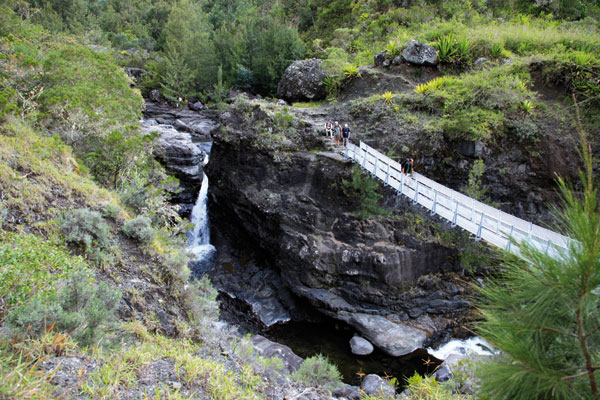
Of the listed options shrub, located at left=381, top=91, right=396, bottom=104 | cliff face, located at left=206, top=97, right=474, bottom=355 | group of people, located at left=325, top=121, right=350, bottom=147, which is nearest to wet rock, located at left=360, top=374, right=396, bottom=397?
cliff face, located at left=206, top=97, right=474, bottom=355

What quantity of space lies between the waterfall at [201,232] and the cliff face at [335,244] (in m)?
2.71

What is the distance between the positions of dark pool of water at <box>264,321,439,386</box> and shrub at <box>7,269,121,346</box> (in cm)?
791

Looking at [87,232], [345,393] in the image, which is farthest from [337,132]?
[87,232]

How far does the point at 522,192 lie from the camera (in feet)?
44.7

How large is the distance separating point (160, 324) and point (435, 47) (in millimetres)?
19077

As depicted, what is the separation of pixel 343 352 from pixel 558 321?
1050 cm

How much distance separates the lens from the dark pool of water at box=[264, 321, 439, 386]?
1085cm

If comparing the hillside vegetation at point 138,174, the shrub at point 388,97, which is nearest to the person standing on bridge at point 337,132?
the hillside vegetation at point 138,174

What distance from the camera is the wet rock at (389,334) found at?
11.4 meters

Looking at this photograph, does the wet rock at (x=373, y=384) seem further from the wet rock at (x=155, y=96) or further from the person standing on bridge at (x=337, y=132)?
the wet rock at (x=155, y=96)

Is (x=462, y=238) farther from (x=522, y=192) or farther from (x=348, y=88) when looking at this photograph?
(x=348, y=88)

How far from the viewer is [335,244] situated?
13.3 metres

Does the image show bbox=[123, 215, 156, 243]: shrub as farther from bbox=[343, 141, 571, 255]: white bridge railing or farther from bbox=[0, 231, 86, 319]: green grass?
bbox=[343, 141, 571, 255]: white bridge railing

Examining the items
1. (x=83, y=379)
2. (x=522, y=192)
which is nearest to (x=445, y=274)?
(x=522, y=192)
